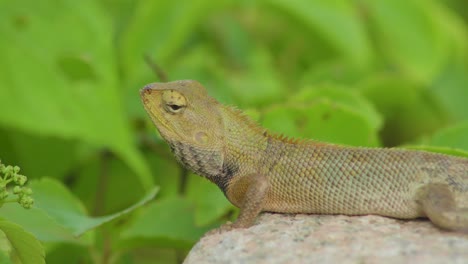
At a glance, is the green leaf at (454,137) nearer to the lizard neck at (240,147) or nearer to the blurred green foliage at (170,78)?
the blurred green foliage at (170,78)

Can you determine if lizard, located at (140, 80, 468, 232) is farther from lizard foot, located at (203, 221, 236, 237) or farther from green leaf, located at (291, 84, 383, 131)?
green leaf, located at (291, 84, 383, 131)

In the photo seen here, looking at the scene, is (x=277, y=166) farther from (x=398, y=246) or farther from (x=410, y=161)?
(x=398, y=246)

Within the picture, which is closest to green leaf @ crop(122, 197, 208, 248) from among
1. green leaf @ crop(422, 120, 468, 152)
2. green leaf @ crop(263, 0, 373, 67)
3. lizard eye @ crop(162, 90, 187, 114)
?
lizard eye @ crop(162, 90, 187, 114)

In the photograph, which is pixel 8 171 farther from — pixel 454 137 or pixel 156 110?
pixel 454 137

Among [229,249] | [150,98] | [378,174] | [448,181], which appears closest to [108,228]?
[150,98]

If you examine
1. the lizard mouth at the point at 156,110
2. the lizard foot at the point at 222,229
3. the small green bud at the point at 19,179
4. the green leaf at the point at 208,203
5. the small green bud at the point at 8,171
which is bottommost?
the lizard foot at the point at 222,229

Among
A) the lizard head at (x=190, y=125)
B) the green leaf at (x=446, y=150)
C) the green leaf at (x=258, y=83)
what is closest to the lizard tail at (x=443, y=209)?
the green leaf at (x=446, y=150)

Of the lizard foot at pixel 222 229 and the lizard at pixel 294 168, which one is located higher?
the lizard at pixel 294 168

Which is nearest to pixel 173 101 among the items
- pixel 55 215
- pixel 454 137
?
pixel 55 215
